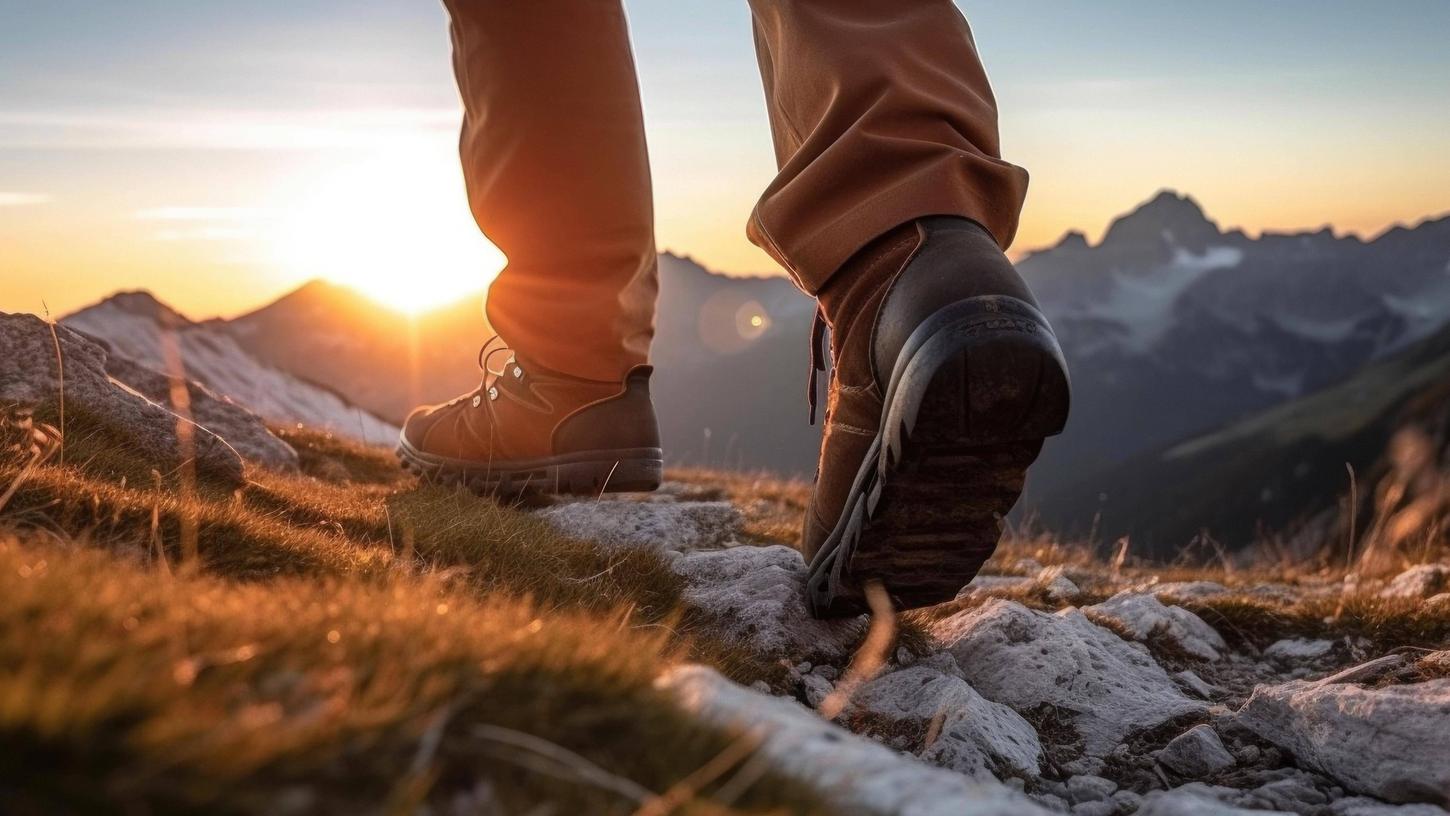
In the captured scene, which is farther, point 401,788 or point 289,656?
point 289,656

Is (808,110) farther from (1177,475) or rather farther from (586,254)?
(1177,475)

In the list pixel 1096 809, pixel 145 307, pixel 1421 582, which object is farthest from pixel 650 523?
pixel 145 307

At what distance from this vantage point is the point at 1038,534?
896 centimetres

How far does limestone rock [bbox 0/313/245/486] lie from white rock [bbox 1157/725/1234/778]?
12.3ft

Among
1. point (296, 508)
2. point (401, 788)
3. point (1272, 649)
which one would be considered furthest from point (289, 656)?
point (1272, 649)

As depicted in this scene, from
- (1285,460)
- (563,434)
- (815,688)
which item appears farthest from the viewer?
(1285,460)

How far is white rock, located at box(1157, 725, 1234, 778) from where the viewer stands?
8.84 feet

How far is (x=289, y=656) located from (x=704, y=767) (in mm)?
528

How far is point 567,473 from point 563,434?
7.4 inches

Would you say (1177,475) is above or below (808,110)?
below

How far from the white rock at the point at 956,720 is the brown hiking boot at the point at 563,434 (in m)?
2.00

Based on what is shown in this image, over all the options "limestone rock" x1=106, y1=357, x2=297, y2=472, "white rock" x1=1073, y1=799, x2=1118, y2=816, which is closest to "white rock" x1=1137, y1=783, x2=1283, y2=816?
"white rock" x1=1073, y1=799, x2=1118, y2=816

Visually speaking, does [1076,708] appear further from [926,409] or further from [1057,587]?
[1057,587]

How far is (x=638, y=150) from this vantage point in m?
4.56
